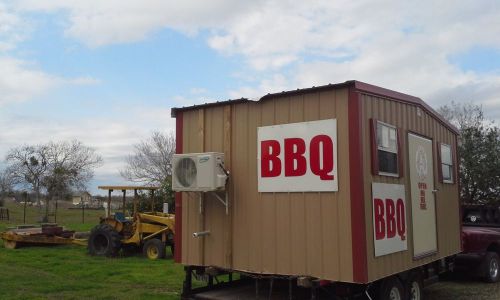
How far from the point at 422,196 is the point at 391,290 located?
177 cm

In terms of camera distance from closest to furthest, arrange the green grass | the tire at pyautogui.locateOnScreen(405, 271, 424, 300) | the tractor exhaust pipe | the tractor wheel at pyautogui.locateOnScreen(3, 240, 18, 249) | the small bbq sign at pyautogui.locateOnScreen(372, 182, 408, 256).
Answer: the small bbq sign at pyautogui.locateOnScreen(372, 182, 408, 256) < the tractor exhaust pipe < the tire at pyautogui.locateOnScreen(405, 271, 424, 300) < the green grass < the tractor wheel at pyautogui.locateOnScreen(3, 240, 18, 249)

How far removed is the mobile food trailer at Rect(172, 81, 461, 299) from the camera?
20.0 ft

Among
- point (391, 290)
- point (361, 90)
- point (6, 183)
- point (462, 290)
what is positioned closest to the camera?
point (361, 90)

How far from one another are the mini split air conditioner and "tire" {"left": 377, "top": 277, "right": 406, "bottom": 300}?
2.47 metres

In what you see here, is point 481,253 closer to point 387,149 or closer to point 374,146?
point 387,149

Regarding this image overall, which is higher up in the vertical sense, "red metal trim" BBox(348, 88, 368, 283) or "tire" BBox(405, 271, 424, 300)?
"red metal trim" BBox(348, 88, 368, 283)

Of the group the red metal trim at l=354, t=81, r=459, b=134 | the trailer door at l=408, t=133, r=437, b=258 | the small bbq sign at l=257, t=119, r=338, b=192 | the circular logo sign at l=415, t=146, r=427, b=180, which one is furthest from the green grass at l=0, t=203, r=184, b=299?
the red metal trim at l=354, t=81, r=459, b=134

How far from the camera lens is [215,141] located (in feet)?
23.8

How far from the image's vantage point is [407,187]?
743cm

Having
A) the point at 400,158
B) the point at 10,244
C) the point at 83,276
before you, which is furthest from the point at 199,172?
the point at 10,244

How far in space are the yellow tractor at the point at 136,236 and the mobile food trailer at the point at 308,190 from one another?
7.36m

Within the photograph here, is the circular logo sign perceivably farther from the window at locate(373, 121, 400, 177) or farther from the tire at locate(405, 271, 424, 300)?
the tire at locate(405, 271, 424, 300)

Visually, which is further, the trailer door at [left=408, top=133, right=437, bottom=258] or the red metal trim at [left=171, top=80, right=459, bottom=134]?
the trailer door at [left=408, top=133, right=437, bottom=258]

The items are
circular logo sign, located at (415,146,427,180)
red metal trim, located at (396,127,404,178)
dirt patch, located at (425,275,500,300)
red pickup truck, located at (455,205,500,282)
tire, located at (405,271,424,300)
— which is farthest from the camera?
red pickup truck, located at (455,205,500,282)
